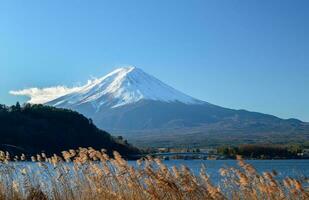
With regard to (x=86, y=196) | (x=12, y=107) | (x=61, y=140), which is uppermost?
(x=12, y=107)

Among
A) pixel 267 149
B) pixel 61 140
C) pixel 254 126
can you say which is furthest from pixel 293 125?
pixel 61 140

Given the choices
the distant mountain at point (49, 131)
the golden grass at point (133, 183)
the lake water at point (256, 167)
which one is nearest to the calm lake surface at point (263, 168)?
the lake water at point (256, 167)

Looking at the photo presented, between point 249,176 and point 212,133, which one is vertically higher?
point 212,133

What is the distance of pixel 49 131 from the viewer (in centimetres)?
6225

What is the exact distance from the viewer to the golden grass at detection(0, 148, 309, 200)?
24.2 feet

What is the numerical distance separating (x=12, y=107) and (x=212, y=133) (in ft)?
344

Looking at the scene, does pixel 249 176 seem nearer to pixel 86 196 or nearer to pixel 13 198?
pixel 86 196

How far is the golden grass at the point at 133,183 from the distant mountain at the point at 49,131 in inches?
1727

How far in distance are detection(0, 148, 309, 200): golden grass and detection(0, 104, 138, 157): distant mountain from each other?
43871 millimetres

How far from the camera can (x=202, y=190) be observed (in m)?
7.34

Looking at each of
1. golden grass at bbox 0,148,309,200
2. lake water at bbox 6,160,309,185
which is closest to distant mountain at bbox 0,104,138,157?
lake water at bbox 6,160,309,185

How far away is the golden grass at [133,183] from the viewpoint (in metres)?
7.37

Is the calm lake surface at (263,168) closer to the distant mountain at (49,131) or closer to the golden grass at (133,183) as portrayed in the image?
the golden grass at (133,183)

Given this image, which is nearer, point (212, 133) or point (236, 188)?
point (236, 188)
